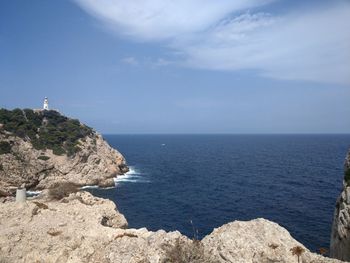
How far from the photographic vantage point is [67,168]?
79.2 meters

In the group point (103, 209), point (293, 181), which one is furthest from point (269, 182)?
point (103, 209)

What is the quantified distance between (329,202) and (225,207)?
19702 mm

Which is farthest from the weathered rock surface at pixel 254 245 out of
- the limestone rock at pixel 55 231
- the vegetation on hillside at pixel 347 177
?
the vegetation on hillside at pixel 347 177

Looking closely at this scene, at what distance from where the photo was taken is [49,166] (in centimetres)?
7700

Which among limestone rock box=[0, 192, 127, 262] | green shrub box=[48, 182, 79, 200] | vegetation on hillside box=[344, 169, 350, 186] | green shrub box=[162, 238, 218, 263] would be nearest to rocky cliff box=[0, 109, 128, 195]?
green shrub box=[48, 182, 79, 200]

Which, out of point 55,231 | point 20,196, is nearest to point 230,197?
point 20,196

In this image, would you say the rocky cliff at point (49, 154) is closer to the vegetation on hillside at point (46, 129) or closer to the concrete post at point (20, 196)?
the vegetation on hillside at point (46, 129)

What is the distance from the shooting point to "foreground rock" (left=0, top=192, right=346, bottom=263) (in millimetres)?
16812

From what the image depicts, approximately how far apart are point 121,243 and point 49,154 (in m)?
67.0

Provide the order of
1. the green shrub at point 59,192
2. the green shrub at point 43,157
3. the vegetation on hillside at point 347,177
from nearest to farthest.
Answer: the vegetation on hillside at point 347,177 < the green shrub at point 59,192 < the green shrub at point 43,157

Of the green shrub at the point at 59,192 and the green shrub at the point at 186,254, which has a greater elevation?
the green shrub at the point at 59,192

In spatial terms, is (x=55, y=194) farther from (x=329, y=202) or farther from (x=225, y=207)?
(x=329, y=202)

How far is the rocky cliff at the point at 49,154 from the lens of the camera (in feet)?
236

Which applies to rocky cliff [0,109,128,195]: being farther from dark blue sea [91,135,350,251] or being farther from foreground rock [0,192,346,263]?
Answer: foreground rock [0,192,346,263]
